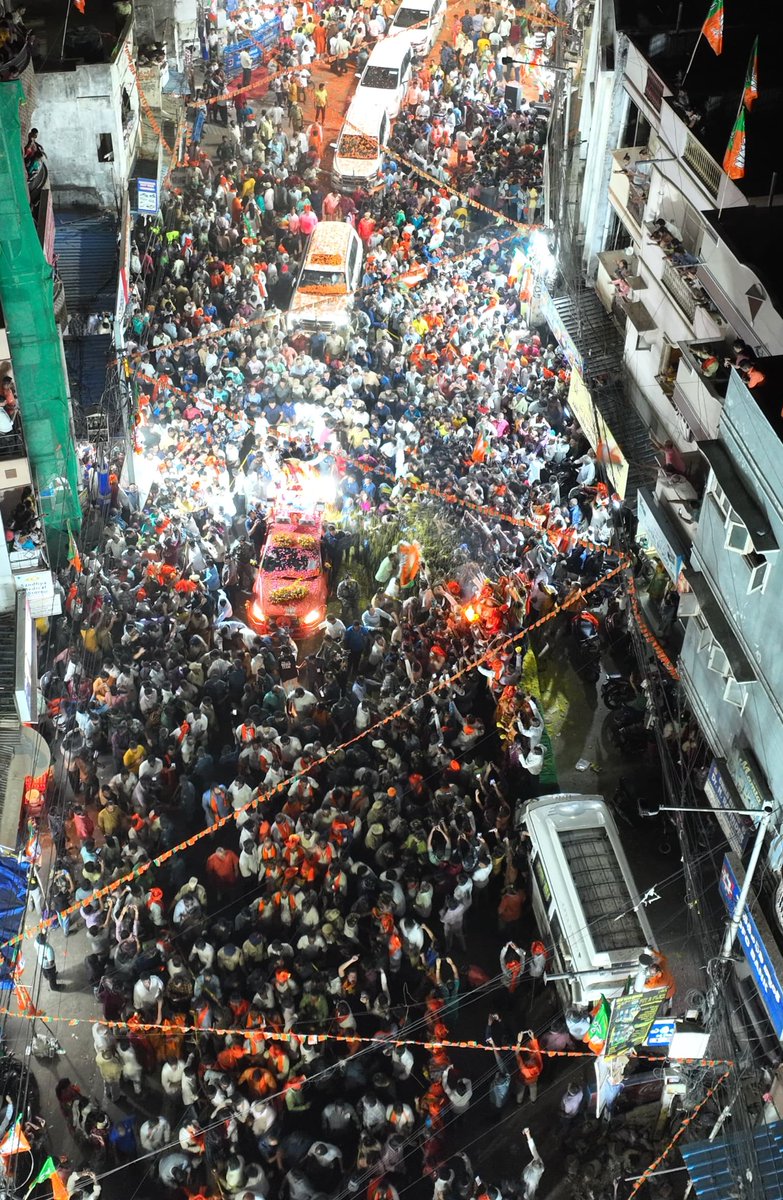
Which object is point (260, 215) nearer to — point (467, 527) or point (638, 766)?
point (467, 527)

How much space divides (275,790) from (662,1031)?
6276mm

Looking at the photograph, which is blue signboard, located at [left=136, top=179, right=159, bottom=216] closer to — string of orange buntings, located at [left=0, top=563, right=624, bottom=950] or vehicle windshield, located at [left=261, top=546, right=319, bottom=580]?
vehicle windshield, located at [left=261, top=546, right=319, bottom=580]

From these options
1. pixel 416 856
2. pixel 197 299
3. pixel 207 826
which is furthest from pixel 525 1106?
pixel 197 299

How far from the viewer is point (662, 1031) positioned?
660 inches

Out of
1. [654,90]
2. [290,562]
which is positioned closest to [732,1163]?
[290,562]

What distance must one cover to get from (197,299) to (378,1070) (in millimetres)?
19075

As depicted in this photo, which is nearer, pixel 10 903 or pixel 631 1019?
pixel 631 1019

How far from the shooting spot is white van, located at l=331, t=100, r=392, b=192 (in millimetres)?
36062

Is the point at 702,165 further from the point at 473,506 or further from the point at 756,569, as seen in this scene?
the point at 756,569

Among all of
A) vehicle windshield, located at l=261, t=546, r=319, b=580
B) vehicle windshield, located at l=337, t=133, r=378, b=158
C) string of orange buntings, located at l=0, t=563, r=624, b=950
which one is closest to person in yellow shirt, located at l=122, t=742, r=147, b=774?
string of orange buntings, located at l=0, t=563, r=624, b=950

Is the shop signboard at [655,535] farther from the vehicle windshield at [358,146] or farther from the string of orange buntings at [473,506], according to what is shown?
the vehicle windshield at [358,146]

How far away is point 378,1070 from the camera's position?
54.9 feet

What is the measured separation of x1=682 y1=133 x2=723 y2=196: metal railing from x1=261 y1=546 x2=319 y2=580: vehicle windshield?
9063 mm

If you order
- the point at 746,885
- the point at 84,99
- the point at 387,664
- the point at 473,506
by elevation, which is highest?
the point at 84,99
